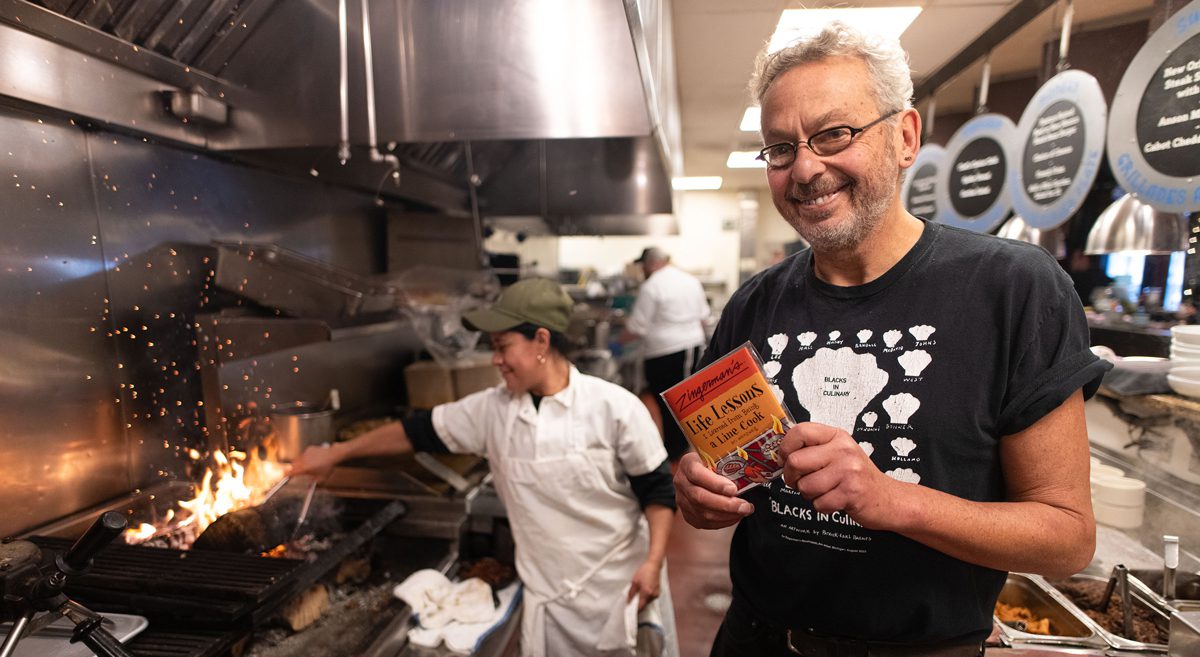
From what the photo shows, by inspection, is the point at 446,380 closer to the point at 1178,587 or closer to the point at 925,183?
the point at 1178,587

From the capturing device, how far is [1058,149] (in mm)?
2496

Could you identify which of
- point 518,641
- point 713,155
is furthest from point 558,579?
point 713,155

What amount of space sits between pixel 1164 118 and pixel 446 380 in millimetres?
3008

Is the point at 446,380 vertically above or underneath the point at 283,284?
underneath

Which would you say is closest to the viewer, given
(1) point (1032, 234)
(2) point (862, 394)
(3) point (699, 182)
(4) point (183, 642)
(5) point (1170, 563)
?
(2) point (862, 394)

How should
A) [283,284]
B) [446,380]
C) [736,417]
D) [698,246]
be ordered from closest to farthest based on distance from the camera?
[736,417] → [283,284] → [446,380] → [698,246]

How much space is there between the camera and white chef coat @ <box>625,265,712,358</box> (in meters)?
5.90

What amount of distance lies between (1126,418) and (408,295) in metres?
3.12

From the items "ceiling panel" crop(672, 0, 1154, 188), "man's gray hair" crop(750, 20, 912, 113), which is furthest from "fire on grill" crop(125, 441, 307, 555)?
"ceiling panel" crop(672, 0, 1154, 188)

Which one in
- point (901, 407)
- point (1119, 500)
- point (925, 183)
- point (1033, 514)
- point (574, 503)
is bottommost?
point (1119, 500)

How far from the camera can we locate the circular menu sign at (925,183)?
13.1 feet

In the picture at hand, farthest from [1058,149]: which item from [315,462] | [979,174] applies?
[315,462]

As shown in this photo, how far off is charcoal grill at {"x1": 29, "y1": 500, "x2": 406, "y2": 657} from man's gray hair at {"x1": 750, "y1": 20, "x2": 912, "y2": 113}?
5.26 ft

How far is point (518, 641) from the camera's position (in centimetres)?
183
